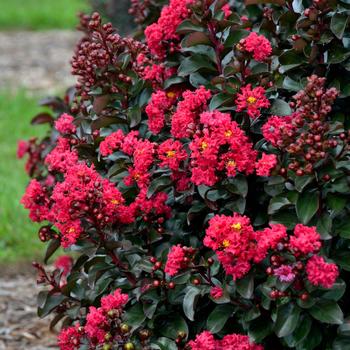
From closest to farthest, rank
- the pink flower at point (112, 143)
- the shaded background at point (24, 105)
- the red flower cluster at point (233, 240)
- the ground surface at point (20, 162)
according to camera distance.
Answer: the red flower cluster at point (233, 240) < the pink flower at point (112, 143) < the ground surface at point (20, 162) < the shaded background at point (24, 105)

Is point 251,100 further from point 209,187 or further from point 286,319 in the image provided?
point 286,319

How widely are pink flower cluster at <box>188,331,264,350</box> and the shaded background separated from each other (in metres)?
1.46

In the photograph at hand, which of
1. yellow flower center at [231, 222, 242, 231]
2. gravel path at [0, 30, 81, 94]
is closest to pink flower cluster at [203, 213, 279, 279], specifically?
yellow flower center at [231, 222, 242, 231]

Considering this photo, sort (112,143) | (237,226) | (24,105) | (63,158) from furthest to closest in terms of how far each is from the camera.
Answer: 1. (24,105)
2. (63,158)
3. (112,143)
4. (237,226)

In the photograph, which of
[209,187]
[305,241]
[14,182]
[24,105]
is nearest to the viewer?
[305,241]

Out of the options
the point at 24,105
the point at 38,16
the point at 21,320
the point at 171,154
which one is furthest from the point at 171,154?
the point at 38,16

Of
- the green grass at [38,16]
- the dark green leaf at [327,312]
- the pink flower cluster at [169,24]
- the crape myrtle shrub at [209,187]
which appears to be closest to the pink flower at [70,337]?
the crape myrtle shrub at [209,187]

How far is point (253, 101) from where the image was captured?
89.0 inches

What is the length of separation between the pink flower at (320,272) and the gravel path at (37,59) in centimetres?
783

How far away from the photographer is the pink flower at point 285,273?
2.06 m

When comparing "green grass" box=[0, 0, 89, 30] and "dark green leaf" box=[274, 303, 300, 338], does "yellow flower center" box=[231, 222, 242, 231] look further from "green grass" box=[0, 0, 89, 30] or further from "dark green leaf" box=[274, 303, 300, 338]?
"green grass" box=[0, 0, 89, 30]

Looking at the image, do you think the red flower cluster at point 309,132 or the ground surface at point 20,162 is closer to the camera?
the red flower cluster at point 309,132

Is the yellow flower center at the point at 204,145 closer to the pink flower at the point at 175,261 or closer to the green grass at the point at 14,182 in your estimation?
the pink flower at the point at 175,261

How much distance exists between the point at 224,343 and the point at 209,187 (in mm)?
453
